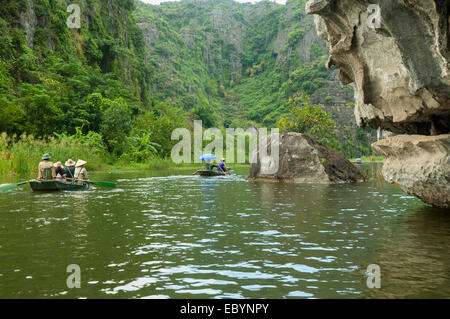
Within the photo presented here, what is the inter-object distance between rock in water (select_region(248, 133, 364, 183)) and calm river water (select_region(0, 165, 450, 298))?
8062mm

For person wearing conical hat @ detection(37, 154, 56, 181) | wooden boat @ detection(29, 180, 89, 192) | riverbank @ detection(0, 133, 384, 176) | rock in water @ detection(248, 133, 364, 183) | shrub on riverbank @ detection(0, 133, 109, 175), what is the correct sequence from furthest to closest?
1. riverbank @ detection(0, 133, 384, 176)
2. shrub on riverbank @ detection(0, 133, 109, 175)
3. rock in water @ detection(248, 133, 364, 183)
4. person wearing conical hat @ detection(37, 154, 56, 181)
5. wooden boat @ detection(29, 180, 89, 192)

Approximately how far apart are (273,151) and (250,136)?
43674 mm

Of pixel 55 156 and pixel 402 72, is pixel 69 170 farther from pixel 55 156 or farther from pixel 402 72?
pixel 402 72

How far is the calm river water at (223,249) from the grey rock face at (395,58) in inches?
92.4

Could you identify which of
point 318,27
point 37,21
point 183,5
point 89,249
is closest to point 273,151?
point 318,27

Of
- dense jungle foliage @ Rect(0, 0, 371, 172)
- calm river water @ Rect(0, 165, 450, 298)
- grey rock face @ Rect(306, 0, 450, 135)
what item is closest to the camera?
calm river water @ Rect(0, 165, 450, 298)

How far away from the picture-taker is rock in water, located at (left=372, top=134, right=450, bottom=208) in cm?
844

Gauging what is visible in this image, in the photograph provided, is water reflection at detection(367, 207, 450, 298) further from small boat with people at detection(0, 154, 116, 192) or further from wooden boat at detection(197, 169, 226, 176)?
wooden boat at detection(197, 169, 226, 176)

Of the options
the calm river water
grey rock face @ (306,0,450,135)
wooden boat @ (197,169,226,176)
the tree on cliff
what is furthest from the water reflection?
the tree on cliff

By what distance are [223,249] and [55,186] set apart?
985cm

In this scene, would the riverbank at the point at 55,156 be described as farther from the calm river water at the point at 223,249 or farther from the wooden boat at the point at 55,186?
the calm river water at the point at 223,249

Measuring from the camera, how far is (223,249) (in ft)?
21.3

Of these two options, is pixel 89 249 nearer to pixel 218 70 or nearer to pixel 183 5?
pixel 218 70

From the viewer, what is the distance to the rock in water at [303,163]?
782 inches
